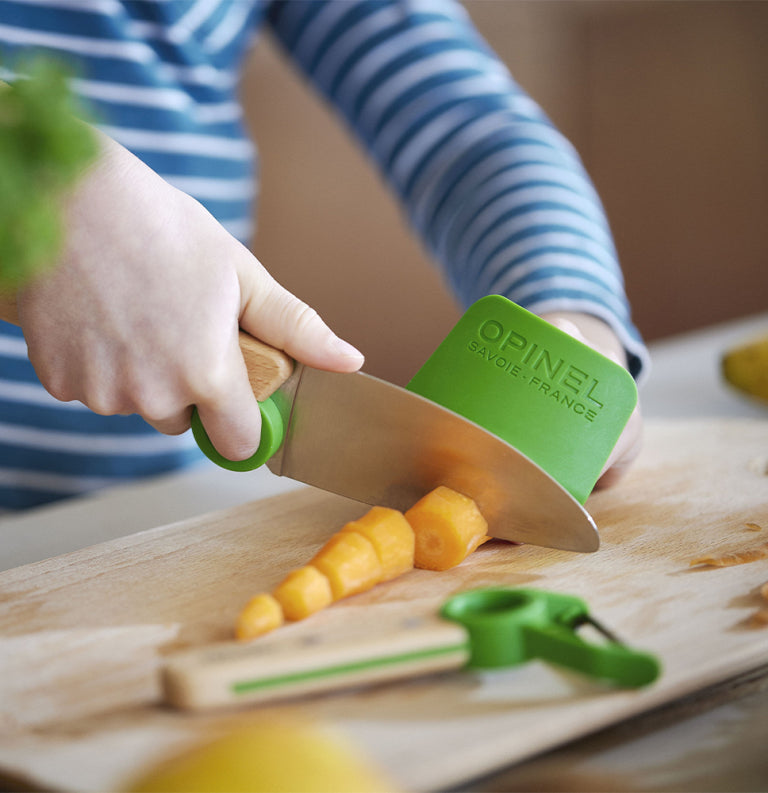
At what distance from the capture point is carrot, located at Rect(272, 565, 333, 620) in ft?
2.23

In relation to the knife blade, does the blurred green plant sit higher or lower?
higher

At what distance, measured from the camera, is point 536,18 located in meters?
3.29

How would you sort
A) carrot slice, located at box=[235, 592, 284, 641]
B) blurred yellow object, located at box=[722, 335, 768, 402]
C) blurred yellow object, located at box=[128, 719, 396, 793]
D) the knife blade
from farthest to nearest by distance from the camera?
blurred yellow object, located at box=[722, 335, 768, 402] < the knife blade < carrot slice, located at box=[235, 592, 284, 641] < blurred yellow object, located at box=[128, 719, 396, 793]

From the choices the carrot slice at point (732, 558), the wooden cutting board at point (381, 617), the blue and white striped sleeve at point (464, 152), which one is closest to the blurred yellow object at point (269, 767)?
the wooden cutting board at point (381, 617)

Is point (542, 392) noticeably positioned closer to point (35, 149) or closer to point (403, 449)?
point (403, 449)

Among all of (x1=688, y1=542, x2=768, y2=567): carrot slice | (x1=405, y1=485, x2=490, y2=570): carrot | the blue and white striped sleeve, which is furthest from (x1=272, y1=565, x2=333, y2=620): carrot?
the blue and white striped sleeve

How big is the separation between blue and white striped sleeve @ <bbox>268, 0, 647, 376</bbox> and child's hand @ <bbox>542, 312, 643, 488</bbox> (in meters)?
0.01

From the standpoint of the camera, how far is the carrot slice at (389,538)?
728mm

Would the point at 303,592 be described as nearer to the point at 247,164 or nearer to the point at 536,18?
the point at 247,164

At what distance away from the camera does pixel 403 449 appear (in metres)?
0.79

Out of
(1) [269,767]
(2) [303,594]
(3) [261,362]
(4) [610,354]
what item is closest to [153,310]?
(3) [261,362]

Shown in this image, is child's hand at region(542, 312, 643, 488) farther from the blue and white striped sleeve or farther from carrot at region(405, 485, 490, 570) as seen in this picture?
carrot at region(405, 485, 490, 570)

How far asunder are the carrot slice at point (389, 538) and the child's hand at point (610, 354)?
0.90 feet

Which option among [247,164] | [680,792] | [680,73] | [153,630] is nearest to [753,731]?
[680,792]
